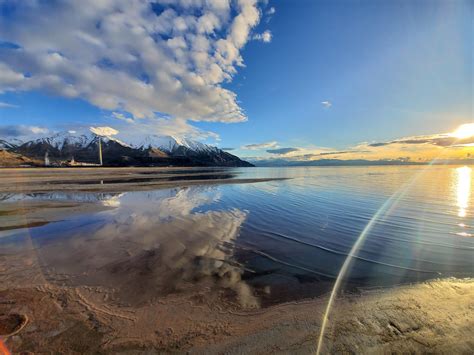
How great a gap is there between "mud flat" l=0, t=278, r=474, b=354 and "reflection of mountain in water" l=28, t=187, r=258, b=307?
1.88ft

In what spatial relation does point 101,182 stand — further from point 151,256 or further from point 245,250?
point 245,250

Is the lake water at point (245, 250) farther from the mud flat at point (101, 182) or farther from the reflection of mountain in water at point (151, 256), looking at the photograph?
the mud flat at point (101, 182)

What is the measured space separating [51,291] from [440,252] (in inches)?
526

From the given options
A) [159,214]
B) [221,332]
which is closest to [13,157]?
[159,214]

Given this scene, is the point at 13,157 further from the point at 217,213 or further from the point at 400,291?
the point at 400,291

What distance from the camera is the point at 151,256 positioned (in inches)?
306

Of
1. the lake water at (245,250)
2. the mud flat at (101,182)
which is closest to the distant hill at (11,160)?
the mud flat at (101,182)

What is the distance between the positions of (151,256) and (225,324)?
455cm

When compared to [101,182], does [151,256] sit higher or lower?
lower

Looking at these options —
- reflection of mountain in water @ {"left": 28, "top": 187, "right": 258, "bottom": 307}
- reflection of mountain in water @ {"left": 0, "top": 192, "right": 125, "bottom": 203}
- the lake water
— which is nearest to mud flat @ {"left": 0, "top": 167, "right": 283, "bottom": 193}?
reflection of mountain in water @ {"left": 0, "top": 192, "right": 125, "bottom": 203}

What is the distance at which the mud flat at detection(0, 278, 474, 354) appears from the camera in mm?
3760

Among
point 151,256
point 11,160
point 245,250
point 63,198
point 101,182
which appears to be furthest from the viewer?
point 11,160

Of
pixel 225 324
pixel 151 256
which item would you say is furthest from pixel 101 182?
pixel 225 324

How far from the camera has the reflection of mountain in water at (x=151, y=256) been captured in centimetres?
593
